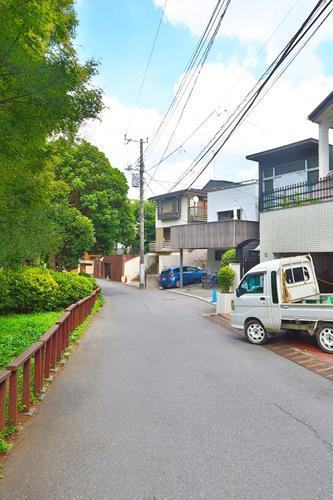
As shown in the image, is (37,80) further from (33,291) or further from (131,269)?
(131,269)

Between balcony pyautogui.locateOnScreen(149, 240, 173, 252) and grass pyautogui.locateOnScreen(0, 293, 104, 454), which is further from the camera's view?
balcony pyautogui.locateOnScreen(149, 240, 173, 252)

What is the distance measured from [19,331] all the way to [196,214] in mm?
27217

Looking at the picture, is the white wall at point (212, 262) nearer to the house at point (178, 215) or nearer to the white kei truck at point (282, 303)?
the house at point (178, 215)

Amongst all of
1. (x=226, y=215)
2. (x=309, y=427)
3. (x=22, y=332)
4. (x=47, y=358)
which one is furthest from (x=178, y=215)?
(x=309, y=427)

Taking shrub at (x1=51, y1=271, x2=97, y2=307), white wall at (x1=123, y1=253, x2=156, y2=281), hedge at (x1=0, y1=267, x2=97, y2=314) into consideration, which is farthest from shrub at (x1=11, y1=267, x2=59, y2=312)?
white wall at (x1=123, y1=253, x2=156, y2=281)

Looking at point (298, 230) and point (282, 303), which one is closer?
point (282, 303)

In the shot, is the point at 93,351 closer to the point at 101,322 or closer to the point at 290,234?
the point at 101,322

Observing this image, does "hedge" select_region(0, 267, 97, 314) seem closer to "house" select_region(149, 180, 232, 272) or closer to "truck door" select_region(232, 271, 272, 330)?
"truck door" select_region(232, 271, 272, 330)

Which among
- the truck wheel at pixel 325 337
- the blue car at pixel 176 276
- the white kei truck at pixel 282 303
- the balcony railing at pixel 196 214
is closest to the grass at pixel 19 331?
the white kei truck at pixel 282 303

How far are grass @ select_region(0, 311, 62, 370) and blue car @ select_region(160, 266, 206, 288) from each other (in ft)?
50.0

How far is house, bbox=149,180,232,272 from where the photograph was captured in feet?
115

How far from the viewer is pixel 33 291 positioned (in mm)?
13734

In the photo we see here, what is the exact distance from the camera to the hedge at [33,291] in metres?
13.3

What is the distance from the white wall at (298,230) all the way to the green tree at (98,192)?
13.0m
